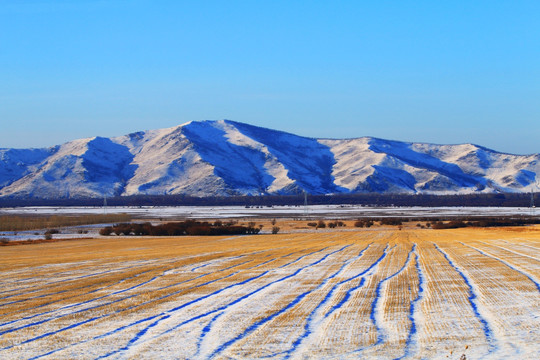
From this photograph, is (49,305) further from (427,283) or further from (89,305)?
(427,283)

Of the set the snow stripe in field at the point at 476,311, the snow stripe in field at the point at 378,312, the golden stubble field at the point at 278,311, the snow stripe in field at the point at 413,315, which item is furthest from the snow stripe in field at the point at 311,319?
the snow stripe in field at the point at 476,311

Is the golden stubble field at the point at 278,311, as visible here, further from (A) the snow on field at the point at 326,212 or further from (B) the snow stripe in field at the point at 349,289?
(A) the snow on field at the point at 326,212

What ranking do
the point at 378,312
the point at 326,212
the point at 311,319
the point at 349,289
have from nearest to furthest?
the point at 311,319
the point at 378,312
the point at 349,289
the point at 326,212

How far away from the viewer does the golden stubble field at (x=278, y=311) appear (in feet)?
29.6

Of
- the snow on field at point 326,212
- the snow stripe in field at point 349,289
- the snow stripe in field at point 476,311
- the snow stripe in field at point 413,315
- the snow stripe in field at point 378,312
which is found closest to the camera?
the snow stripe in field at point 413,315

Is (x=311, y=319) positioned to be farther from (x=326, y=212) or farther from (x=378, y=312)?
(x=326, y=212)

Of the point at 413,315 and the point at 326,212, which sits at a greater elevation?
the point at 326,212

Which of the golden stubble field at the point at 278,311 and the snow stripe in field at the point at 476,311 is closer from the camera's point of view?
the golden stubble field at the point at 278,311

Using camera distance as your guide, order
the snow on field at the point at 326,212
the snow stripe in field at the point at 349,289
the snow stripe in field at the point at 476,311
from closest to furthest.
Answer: the snow stripe in field at the point at 476,311 → the snow stripe in field at the point at 349,289 → the snow on field at the point at 326,212

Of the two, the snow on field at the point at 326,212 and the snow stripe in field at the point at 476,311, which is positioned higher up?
the snow on field at the point at 326,212

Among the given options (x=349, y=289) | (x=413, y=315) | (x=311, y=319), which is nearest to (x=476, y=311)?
(x=413, y=315)

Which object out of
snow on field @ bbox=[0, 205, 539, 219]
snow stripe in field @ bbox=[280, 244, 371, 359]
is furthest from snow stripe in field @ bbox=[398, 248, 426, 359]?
snow on field @ bbox=[0, 205, 539, 219]

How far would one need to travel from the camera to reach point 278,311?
472 inches

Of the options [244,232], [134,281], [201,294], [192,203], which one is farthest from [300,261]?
[192,203]
